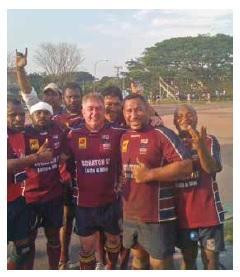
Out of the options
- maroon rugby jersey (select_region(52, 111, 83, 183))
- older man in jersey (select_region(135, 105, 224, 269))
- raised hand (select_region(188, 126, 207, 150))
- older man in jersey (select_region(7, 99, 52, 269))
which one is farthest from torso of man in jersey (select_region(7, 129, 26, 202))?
raised hand (select_region(188, 126, 207, 150))

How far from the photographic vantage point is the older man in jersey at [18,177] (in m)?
3.36

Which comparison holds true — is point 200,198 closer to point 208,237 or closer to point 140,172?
point 208,237

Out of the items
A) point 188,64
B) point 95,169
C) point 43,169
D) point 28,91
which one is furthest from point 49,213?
point 188,64

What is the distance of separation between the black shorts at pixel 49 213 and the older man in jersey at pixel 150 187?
1.72 feet

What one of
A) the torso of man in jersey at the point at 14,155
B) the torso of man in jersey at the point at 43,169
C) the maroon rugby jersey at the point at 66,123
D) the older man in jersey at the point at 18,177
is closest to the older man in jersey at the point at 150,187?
the maroon rugby jersey at the point at 66,123

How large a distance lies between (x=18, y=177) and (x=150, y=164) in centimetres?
101

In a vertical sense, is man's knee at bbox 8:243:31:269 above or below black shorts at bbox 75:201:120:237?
below

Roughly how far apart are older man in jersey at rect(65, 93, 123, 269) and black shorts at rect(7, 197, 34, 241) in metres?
0.41

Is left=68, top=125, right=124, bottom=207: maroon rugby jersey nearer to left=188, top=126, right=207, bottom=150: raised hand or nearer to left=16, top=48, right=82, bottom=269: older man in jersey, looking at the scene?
left=16, top=48, right=82, bottom=269: older man in jersey

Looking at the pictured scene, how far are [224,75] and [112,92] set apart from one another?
87cm

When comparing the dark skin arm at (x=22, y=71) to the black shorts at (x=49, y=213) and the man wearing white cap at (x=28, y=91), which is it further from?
the black shorts at (x=49, y=213)

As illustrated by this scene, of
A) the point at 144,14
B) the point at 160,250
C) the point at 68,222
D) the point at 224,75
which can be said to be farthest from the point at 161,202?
the point at 144,14

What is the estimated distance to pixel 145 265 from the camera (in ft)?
11.1

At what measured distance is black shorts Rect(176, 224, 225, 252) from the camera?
3.35m
